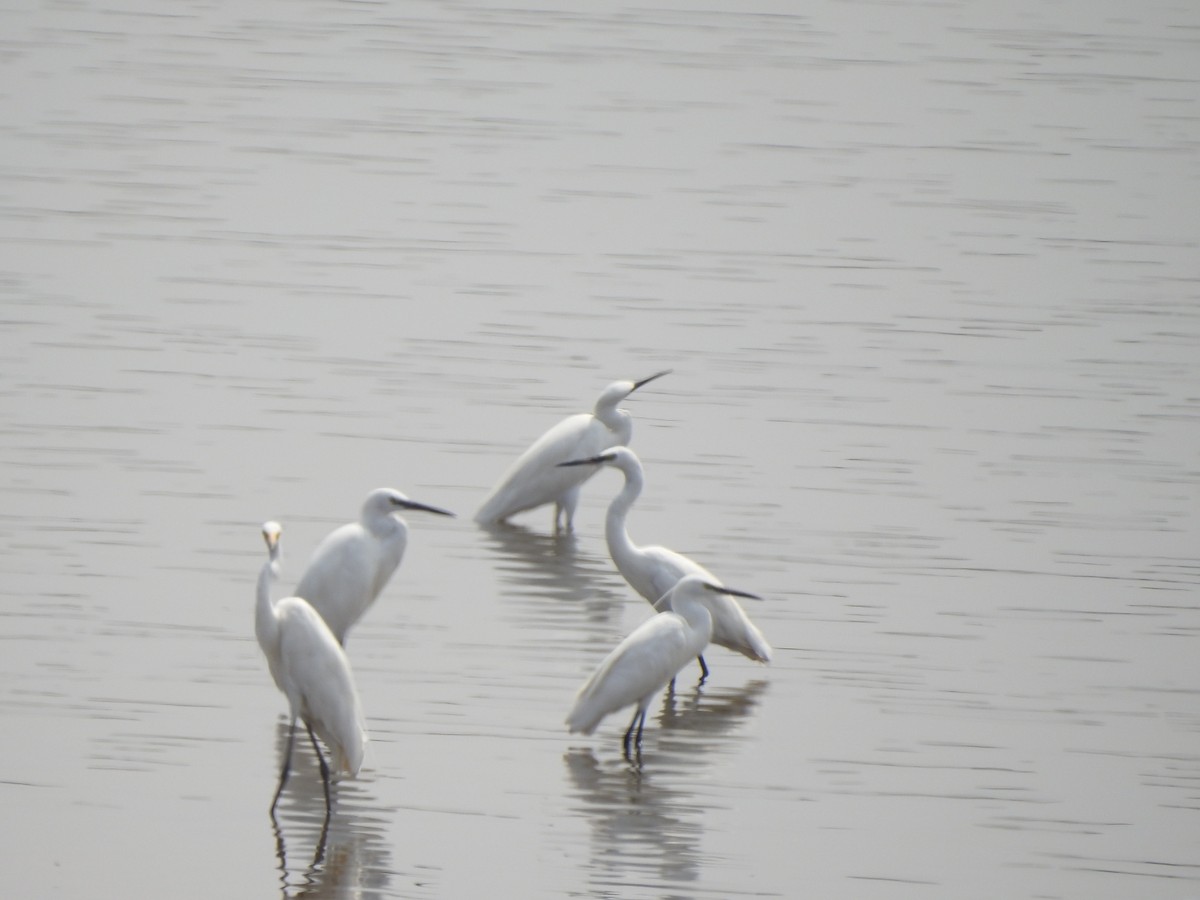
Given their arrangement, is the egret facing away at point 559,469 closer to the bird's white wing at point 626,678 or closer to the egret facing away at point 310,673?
the bird's white wing at point 626,678

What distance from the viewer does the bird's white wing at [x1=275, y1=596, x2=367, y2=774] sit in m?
4.68

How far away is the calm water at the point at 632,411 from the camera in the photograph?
4926mm

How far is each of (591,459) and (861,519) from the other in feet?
3.86

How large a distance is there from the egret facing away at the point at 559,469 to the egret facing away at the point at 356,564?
51.1 inches

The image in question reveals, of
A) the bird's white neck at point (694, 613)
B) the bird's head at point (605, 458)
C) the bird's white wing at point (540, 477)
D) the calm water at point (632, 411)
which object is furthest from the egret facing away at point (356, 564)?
the bird's white wing at point (540, 477)

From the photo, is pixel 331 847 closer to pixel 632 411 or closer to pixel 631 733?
pixel 631 733

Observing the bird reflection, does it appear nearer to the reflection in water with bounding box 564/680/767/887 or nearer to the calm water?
the calm water

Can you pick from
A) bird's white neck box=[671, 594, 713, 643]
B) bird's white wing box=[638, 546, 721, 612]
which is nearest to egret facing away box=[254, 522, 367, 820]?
bird's white neck box=[671, 594, 713, 643]

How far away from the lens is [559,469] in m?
6.95

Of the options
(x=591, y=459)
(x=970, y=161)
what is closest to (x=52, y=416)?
(x=591, y=459)

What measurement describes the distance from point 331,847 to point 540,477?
2.53 metres

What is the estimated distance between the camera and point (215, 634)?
5.90 metres

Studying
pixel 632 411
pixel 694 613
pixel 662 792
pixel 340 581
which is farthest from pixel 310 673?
pixel 632 411

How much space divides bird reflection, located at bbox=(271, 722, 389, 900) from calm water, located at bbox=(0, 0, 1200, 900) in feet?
0.05
